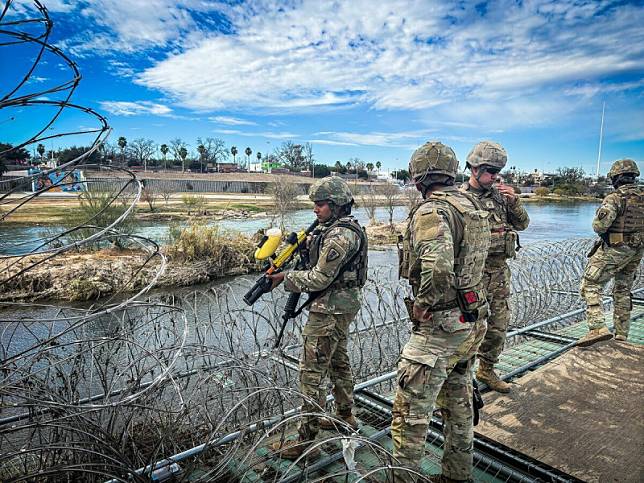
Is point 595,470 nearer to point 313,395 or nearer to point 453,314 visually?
point 453,314

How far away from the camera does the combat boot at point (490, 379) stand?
4.22 metres

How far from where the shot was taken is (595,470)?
121 inches

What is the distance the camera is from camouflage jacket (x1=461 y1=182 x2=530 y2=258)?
425 cm

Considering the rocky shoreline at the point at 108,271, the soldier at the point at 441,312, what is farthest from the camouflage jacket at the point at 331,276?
the rocky shoreline at the point at 108,271

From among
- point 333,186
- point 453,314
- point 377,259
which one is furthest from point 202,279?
point 453,314

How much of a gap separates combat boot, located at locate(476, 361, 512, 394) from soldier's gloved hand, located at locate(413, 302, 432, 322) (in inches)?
74.6

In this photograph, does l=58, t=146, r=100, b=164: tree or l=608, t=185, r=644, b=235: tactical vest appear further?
l=608, t=185, r=644, b=235: tactical vest

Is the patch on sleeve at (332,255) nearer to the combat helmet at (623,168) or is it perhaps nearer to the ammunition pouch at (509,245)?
the ammunition pouch at (509,245)

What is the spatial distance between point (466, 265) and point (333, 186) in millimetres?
1278

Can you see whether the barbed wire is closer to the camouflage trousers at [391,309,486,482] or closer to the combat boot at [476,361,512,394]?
the camouflage trousers at [391,309,486,482]

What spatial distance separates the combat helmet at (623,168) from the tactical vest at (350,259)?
3819 mm

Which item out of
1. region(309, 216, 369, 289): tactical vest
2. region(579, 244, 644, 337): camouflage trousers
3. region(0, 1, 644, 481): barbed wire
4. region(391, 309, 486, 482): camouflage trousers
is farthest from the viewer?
region(579, 244, 644, 337): camouflage trousers

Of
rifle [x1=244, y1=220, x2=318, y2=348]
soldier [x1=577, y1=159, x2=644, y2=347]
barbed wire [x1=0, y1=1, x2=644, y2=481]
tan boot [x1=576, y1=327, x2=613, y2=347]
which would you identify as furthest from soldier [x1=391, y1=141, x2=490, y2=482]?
soldier [x1=577, y1=159, x2=644, y2=347]

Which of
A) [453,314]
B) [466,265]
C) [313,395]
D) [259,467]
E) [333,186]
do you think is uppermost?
[333,186]
